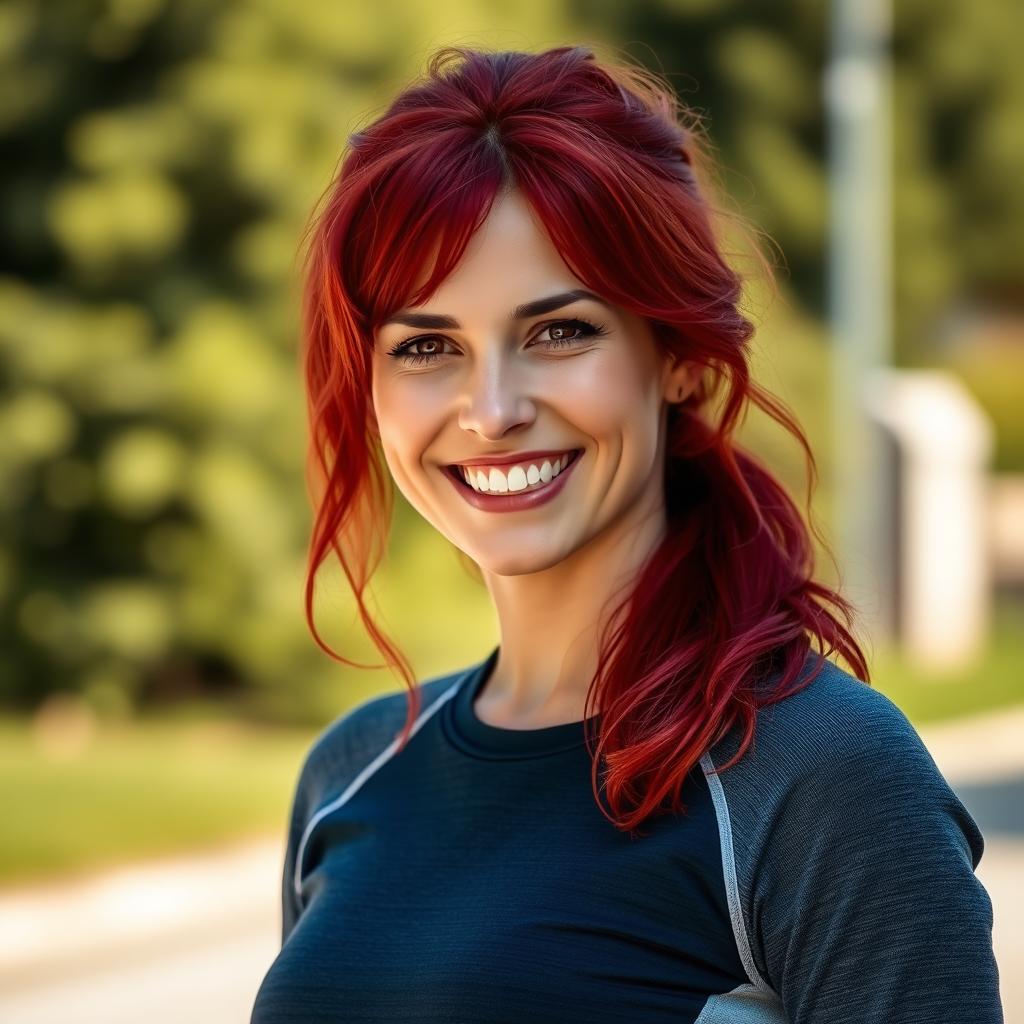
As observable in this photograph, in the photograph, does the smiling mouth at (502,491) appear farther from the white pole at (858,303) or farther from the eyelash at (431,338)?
the white pole at (858,303)

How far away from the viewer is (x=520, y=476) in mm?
2016

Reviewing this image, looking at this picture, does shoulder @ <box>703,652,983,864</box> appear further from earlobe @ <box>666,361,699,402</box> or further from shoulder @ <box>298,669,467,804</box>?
shoulder @ <box>298,669,467,804</box>

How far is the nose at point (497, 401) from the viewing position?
196 cm

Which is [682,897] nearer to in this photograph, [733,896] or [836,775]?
[733,896]

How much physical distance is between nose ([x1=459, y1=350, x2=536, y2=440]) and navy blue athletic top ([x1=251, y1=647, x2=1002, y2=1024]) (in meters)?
0.37

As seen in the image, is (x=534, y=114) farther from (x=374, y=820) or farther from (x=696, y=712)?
(x=374, y=820)

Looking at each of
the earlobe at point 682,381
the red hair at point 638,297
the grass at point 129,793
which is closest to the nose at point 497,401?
the red hair at point 638,297

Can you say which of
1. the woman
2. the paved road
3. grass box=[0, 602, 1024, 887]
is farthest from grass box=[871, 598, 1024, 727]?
the woman

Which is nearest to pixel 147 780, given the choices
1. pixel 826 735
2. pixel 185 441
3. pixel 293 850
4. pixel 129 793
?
pixel 129 793

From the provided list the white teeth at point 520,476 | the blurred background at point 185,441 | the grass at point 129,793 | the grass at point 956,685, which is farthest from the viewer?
the grass at point 956,685

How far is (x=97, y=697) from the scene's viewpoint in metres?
11.0

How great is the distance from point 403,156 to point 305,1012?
1.00 meters

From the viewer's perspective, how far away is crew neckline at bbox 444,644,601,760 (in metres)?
2.04

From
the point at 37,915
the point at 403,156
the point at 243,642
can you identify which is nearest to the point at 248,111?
the point at 243,642
